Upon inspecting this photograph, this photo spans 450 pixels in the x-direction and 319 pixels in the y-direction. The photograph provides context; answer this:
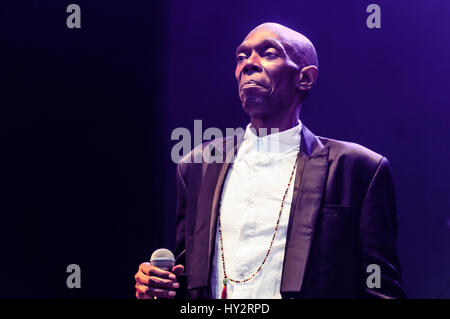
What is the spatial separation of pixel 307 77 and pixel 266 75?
0.59 feet

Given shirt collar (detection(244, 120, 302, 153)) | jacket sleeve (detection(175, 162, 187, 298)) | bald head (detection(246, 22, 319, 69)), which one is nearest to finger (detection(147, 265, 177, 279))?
jacket sleeve (detection(175, 162, 187, 298))

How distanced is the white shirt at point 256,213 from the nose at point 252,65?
23cm

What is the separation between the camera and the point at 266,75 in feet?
7.02

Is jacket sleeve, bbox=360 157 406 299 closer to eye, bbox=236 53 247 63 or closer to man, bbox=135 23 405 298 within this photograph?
man, bbox=135 23 405 298

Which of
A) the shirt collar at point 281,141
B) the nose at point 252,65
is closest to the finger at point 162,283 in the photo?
the shirt collar at point 281,141

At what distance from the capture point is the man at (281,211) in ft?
6.44

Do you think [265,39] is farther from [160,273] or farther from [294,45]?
[160,273]

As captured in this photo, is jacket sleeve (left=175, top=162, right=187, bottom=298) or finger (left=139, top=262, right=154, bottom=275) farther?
jacket sleeve (left=175, top=162, right=187, bottom=298)

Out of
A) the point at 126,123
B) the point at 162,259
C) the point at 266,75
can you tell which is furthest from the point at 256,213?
the point at 126,123

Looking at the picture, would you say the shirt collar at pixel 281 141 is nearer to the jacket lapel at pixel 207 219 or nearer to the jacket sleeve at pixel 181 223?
the jacket lapel at pixel 207 219

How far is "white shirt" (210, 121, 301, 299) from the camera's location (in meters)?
2.01
